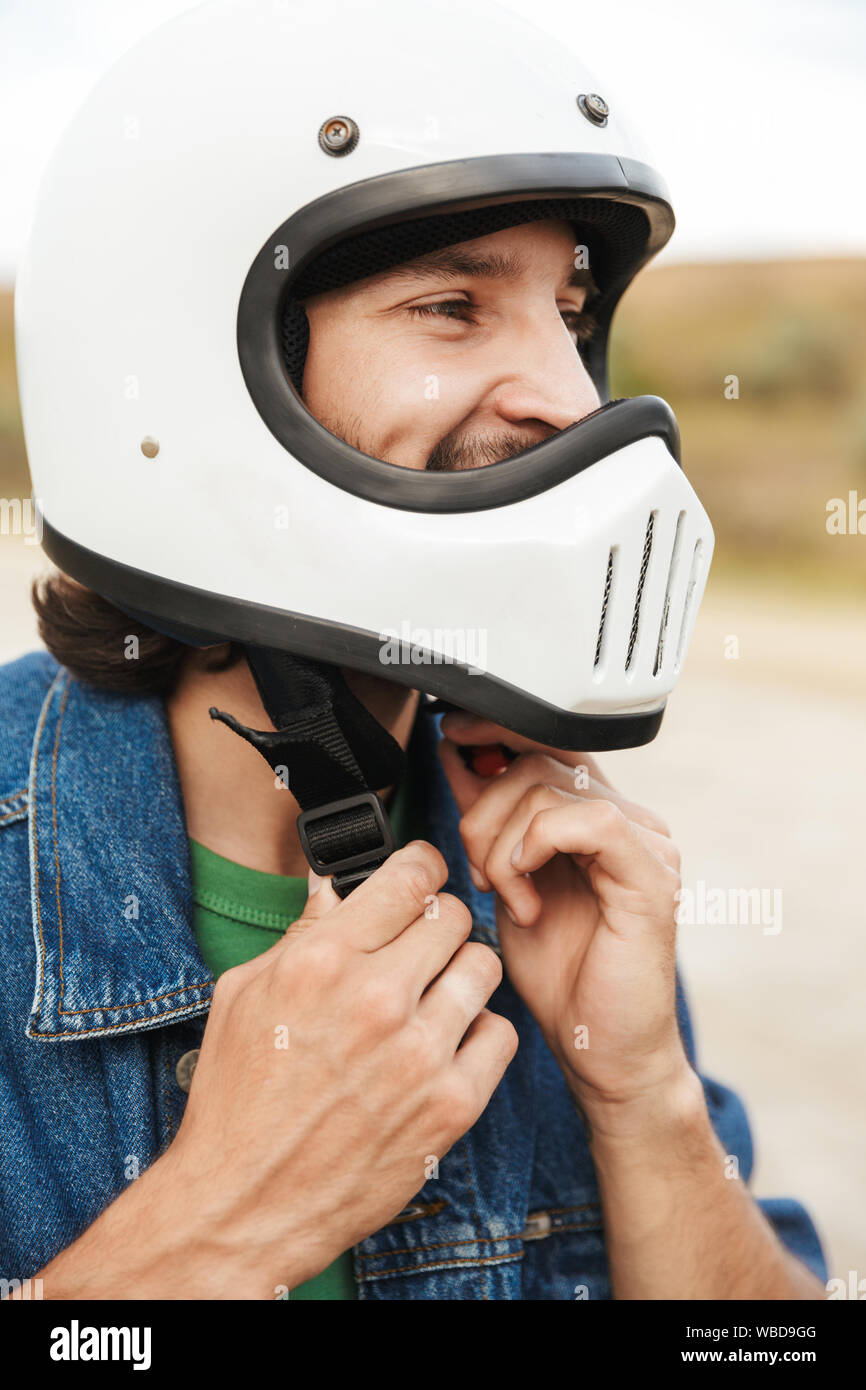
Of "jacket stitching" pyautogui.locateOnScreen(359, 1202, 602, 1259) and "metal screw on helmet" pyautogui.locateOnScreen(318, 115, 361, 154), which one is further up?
"metal screw on helmet" pyautogui.locateOnScreen(318, 115, 361, 154)

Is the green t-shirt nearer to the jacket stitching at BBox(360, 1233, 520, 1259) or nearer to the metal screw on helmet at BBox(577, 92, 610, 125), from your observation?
the jacket stitching at BBox(360, 1233, 520, 1259)

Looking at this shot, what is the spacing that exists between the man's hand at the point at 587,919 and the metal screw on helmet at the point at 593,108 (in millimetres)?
834

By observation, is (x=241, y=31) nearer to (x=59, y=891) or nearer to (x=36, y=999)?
(x=59, y=891)

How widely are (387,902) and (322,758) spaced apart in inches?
10.0

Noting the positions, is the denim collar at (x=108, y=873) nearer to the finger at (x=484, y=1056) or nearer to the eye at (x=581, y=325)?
the finger at (x=484, y=1056)

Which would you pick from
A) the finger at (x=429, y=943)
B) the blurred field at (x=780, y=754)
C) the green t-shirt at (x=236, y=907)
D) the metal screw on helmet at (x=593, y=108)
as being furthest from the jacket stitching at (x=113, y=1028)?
the blurred field at (x=780, y=754)

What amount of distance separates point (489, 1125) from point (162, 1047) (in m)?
0.50

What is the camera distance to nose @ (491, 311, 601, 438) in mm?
1568

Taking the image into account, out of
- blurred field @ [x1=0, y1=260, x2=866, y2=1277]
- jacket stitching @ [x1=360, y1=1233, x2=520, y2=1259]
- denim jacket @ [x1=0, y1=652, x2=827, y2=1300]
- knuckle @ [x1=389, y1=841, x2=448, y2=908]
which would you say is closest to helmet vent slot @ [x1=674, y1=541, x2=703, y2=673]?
knuckle @ [x1=389, y1=841, x2=448, y2=908]

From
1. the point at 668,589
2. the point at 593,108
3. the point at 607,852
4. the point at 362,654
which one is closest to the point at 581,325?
the point at 593,108

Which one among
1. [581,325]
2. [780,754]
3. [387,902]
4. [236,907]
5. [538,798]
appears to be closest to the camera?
[387,902]

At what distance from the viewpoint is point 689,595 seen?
1618 mm

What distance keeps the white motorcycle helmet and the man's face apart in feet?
0.11

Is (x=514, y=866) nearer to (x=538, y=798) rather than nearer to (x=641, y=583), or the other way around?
(x=538, y=798)
